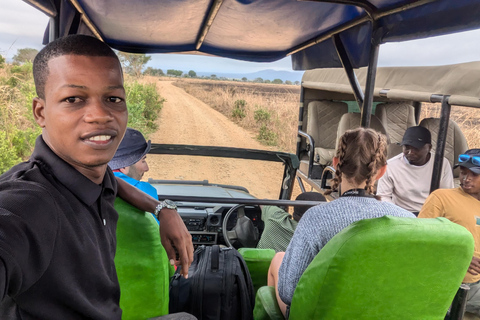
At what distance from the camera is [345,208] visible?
1.79 metres

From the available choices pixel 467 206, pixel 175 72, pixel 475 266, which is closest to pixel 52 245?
pixel 475 266

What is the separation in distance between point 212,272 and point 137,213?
682mm

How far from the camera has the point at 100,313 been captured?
0.98 metres

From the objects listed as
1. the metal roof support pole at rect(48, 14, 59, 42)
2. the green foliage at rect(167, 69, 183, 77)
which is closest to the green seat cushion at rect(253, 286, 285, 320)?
the metal roof support pole at rect(48, 14, 59, 42)

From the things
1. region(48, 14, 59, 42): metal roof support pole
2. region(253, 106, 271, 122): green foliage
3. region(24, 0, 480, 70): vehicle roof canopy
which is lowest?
region(253, 106, 271, 122): green foliage

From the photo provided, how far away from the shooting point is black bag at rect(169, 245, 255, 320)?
6.54ft

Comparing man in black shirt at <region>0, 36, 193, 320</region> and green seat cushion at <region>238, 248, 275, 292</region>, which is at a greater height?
man in black shirt at <region>0, 36, 193, 320</region>

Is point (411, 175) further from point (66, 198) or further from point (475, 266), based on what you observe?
point (66, 198)

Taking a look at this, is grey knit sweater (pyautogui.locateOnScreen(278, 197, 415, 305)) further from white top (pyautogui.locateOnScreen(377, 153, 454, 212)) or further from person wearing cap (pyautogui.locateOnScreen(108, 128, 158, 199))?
white top (pyautogui.locateOnScreen(377, 153, 454, 212))

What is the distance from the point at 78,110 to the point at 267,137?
20714mm

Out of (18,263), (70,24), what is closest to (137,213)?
(18,263)

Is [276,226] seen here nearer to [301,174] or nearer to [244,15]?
[244,15]

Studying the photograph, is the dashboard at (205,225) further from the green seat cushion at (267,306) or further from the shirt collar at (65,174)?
the shirt collar at (65,174)

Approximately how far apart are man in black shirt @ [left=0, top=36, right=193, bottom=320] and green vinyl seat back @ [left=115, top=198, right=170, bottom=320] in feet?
0.98
